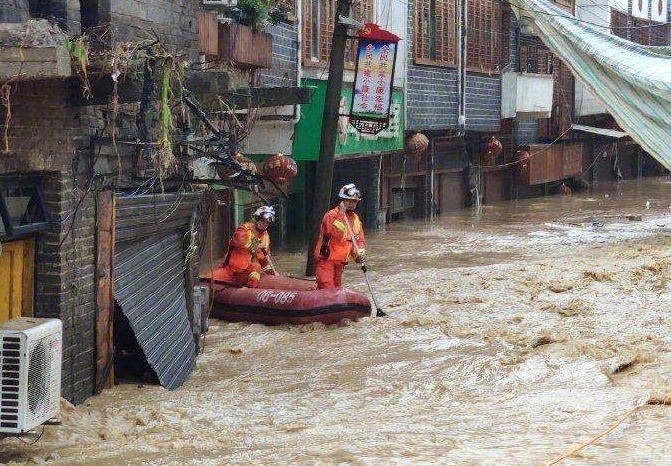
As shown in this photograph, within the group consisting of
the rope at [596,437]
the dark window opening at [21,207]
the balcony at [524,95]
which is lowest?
the rope at [596,437]

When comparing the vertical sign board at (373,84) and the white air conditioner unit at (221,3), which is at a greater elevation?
the white air conditioner unit at (221,3)

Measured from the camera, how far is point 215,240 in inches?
674

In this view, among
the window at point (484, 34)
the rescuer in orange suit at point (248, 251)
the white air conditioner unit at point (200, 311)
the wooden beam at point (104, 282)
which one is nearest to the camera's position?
the wooden beam at point (104, 282)

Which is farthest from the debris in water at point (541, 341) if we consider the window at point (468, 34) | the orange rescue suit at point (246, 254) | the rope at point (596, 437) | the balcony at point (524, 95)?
the balcony at point (524, 95)

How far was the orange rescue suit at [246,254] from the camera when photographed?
13.2 metres

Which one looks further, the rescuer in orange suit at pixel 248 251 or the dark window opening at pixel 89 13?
the rescuer in orange suit at pixel 248 251

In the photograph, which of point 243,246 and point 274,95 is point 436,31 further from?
point 274,95

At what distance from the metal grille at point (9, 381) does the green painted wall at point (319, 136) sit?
10471mm

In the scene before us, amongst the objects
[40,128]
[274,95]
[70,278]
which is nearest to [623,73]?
[274,95]

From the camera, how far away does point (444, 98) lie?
1028 inches

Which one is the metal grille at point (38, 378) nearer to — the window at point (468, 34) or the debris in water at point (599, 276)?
the debris in water at point (599, 276)

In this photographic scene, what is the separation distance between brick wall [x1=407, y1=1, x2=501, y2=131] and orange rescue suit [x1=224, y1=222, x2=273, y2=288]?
11.3m

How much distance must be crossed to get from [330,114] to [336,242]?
10.6 feet

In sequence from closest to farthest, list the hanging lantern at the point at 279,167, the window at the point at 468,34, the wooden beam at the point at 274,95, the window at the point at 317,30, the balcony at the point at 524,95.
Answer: the wooden beam at the point at 274,95, the hanging lantern at the point at 279,167, the window at the point at 317,30, the window at the point at 468,34, the balcony at the point at 524,95
